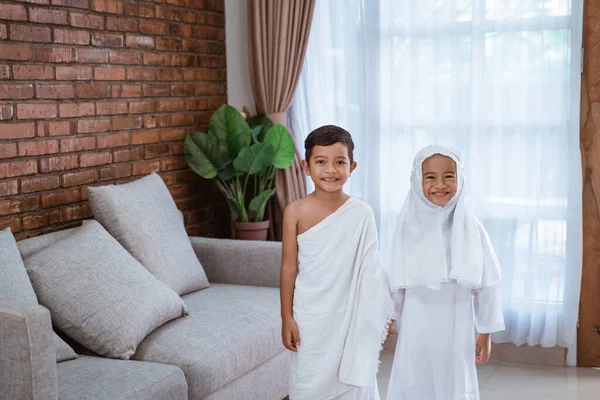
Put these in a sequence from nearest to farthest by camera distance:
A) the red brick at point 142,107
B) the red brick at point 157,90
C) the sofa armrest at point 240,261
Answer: the sofa armrest at point 240,261
the red brick at point 142,107
the red brick at point 157,90

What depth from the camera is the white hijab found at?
238 centimetres

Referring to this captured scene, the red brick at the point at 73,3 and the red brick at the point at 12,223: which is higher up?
the red brick at the point at 73,3

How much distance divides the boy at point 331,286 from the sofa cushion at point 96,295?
678 mm

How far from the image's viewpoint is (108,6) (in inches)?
142

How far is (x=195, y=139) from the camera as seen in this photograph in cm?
412

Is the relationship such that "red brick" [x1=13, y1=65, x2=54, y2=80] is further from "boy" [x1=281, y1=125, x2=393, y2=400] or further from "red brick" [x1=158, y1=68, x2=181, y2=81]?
"boy" [x1=281, y1=125, x2=393, y2=400]

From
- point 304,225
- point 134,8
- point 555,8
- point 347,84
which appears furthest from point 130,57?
point 555,8

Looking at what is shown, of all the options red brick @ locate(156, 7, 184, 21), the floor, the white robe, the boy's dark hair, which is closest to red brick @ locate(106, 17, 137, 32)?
red brick @ locate(156, 7, 184, 21)

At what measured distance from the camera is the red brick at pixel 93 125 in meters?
3.48

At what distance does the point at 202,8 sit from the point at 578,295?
2.54 meters

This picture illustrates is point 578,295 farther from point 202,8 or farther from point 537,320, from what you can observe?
point 202,8

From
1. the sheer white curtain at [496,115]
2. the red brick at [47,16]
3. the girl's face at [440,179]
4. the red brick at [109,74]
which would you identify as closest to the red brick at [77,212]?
the red brick at [109,74]

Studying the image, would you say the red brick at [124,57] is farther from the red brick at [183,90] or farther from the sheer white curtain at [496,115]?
the sheer white curtain at [496,115]

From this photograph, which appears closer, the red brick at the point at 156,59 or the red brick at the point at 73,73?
the red brick at the point at 73,73
